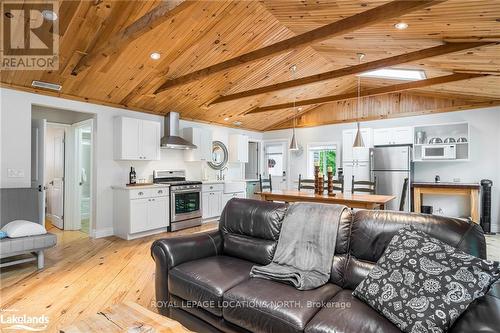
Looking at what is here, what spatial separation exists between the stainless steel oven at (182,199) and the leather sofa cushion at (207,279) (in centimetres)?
309

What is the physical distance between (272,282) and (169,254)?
0.86 m

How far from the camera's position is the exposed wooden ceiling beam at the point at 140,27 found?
2215mm

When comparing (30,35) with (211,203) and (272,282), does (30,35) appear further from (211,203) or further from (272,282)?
(211,203)

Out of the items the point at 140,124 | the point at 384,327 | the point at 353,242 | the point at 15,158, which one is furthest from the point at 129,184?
the point at 384,327

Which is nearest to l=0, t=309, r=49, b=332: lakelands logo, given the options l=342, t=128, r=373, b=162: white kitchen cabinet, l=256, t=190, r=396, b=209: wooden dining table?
l=256, t=190, r=396, b=209: wooden dining table

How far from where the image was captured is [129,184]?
486cm

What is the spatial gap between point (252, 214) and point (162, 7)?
2.02 m

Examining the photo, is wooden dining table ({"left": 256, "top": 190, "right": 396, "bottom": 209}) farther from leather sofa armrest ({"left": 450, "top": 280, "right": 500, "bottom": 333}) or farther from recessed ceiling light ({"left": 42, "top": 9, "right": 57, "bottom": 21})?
recessed ceiling light ({"left": 42, "top": 9, "right": 57, "bottom": 21})

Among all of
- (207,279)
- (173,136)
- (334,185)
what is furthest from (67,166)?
(334,185)

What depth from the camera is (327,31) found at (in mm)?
2867

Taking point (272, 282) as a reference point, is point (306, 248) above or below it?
above

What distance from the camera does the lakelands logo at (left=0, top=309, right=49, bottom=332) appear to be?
2066mm

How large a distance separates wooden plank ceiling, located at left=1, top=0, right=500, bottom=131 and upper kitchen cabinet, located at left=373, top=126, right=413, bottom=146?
0.54m

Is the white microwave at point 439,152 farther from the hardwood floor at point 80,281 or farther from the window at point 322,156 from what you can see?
Result: the window at point 322,156
